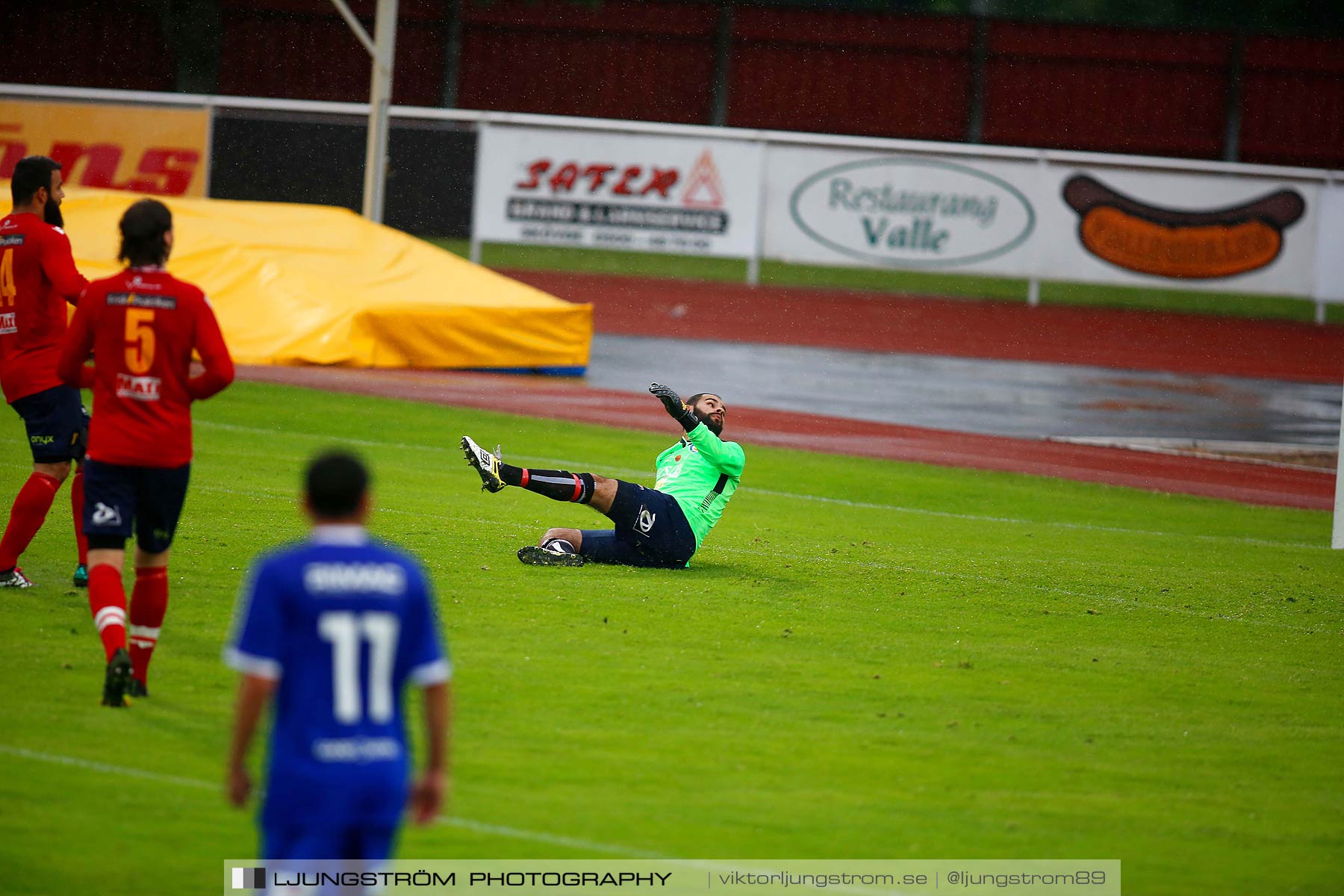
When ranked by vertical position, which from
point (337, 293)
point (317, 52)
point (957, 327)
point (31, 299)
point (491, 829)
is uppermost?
point (317, 52)

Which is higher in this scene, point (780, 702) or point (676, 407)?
point (676, 407)

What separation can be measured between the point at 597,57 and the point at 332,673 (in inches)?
1711

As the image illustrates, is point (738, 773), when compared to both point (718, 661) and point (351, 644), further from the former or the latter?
point (351, 644)

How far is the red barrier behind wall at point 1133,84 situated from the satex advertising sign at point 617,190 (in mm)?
15212

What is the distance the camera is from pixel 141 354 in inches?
249

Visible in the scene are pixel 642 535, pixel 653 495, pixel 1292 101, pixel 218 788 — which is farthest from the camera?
pixel 1292 101

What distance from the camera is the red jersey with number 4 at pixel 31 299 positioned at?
25.7ft

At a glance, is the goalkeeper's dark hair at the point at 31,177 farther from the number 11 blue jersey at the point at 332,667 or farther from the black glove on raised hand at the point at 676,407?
the number 11 blue jersey at the point at 332,667

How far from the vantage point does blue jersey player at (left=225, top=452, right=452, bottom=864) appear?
147 inches

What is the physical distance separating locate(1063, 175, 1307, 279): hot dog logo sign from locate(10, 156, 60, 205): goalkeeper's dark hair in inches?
1119

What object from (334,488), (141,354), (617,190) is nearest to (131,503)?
(141,354)

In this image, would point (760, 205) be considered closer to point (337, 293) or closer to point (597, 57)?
point (597, 57)

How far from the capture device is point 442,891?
199 inches

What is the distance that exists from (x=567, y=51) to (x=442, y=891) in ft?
140
